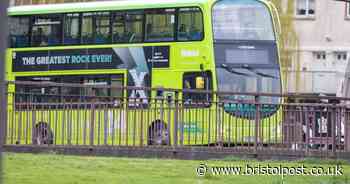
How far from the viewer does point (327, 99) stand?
15.8 metres

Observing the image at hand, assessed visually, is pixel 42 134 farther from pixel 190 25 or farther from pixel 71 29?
pixel 71 29

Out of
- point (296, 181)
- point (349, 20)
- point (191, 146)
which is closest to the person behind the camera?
point (296, 181)

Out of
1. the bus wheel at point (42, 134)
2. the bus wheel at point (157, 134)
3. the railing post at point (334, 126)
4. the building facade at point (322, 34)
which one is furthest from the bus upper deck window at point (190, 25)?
the building facade at point (322, 34)

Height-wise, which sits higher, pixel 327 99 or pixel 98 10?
pixel 98 10

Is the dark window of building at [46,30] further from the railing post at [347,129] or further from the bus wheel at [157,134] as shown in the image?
the railing post at [347,129]

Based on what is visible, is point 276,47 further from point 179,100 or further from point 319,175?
point 319,175

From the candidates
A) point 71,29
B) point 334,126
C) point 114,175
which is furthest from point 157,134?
point 71,29

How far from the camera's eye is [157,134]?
16188mm

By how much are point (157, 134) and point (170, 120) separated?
60 centimetres

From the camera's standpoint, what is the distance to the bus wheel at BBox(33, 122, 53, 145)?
51.8ft

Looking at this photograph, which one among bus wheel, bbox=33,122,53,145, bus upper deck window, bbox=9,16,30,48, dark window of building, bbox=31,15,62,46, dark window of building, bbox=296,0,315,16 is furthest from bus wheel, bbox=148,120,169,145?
dark window of building, bbox=296,0,315,16

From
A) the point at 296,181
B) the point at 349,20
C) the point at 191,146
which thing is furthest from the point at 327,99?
the point at 349,20

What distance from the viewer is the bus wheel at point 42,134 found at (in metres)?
15.8

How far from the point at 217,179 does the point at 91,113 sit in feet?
21.7
